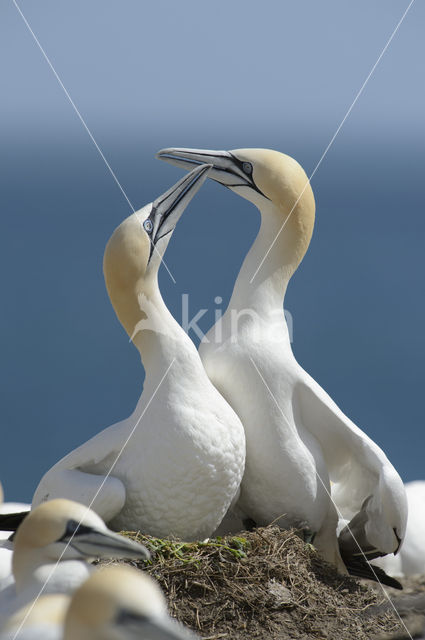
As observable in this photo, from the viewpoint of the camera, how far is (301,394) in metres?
5.31

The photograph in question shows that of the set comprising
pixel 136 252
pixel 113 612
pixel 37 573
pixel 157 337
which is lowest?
pixel 37 573

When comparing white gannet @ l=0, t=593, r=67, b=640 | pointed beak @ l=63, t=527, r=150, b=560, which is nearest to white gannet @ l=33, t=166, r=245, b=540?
pointed beak @ l=63, t=527, r=150, b=560

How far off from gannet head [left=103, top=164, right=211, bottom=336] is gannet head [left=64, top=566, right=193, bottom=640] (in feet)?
7.48

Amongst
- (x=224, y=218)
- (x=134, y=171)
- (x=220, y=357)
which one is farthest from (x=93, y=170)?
(x=220, y=357)

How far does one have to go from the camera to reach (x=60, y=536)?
3691mm

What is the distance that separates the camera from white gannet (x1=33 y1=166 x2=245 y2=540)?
477 cm

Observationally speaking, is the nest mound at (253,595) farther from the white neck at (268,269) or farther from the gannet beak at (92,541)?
the white neck at (268,269)

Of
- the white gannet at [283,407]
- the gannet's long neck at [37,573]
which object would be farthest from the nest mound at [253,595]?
the gannet's long neck at [37,573]

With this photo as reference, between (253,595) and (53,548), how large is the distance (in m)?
1.13

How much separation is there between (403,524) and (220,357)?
1193mm

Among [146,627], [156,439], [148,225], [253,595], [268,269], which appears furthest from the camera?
[268,269]

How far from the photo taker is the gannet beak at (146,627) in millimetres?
2698

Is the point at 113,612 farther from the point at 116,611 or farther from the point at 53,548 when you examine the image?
the point at 53,548

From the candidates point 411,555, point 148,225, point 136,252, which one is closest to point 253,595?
point 136,252
